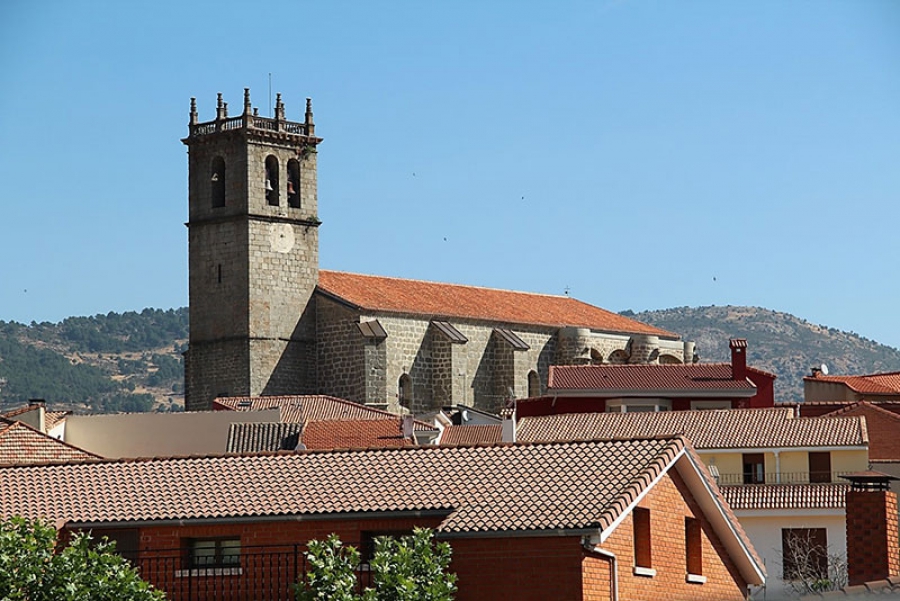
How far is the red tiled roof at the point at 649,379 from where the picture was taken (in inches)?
2393

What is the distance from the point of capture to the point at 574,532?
2184 cm

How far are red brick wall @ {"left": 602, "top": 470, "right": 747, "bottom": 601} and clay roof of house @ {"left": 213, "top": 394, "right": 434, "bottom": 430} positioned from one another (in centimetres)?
3593

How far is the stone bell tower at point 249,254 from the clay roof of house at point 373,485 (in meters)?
49.2

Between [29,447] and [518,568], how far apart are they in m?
18.2

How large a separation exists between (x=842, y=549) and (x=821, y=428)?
5.66 m

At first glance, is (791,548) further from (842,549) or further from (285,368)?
(285,368)

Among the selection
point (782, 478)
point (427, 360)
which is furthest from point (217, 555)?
point (427, 360)

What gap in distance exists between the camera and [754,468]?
42844mm

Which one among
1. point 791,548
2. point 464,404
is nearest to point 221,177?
point 464,404

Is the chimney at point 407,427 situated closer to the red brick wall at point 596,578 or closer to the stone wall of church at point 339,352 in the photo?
the stone wall of church at point 339,352

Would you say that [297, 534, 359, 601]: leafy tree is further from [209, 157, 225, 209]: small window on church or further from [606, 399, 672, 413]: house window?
[209, 157, 225, 209]: small window on church

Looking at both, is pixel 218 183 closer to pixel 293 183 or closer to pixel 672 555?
pixel 293 183

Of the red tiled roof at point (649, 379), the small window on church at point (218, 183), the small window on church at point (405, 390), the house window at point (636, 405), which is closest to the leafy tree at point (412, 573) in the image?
the house window at point (636, 405)

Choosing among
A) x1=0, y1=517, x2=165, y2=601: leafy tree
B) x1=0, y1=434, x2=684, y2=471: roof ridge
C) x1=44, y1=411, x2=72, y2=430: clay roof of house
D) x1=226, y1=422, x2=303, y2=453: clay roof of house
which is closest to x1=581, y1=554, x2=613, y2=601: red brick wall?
x1=0, y1=434, x2=684, y2=471: roof ridge
